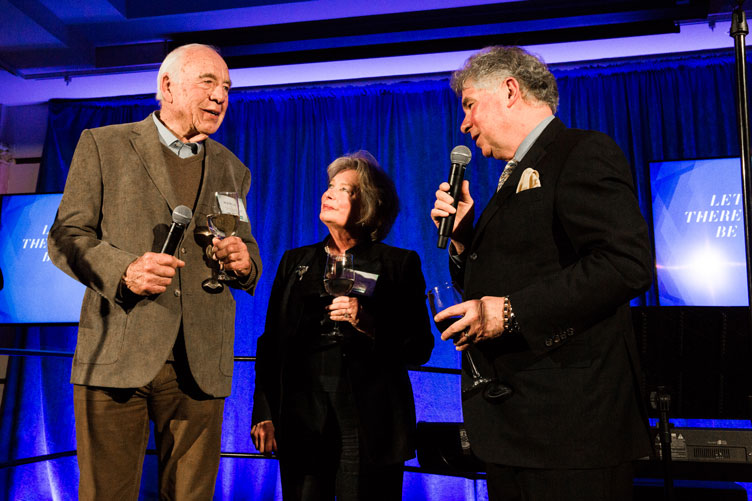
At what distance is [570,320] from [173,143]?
1280mm

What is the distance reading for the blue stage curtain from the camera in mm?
4734

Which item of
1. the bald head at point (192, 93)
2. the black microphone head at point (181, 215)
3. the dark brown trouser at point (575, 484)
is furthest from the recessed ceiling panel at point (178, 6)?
the dark brown trouser at point (575, 484)

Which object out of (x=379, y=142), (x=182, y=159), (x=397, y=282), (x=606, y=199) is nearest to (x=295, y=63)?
(x=379, y=142)

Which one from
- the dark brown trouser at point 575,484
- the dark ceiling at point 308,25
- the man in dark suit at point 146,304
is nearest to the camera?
the dark brown trouser at point 575,484

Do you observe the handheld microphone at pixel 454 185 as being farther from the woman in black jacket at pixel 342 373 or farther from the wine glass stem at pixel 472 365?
the woman in black jacket at pixel 342 373

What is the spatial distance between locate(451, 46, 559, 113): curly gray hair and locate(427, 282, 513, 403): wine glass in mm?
620

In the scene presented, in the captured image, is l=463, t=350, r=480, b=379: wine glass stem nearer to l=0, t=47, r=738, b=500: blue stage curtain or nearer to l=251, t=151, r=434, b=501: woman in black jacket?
l=251, t=151, r=434, b=501: woman in black jacket

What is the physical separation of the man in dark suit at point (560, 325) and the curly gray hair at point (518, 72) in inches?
9.2

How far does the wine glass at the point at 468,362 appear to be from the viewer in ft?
4.62

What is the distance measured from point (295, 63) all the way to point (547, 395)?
3.88 metres

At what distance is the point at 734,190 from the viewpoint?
172 inches

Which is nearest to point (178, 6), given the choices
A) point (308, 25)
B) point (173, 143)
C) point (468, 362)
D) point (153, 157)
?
point (308, 25)

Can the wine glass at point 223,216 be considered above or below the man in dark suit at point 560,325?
above

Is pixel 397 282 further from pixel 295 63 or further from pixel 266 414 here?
pixel 295 63
